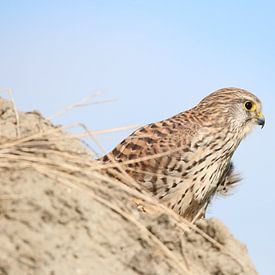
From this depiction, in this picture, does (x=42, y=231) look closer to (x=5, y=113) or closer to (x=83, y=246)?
(x=83, y=246)

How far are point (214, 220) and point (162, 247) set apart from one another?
64 cm

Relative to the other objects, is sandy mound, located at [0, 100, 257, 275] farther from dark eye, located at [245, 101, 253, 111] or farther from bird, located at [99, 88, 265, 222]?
dark eye, located at [245, 101, 253, 111]

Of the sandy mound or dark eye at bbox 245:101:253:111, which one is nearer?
the sandy mound

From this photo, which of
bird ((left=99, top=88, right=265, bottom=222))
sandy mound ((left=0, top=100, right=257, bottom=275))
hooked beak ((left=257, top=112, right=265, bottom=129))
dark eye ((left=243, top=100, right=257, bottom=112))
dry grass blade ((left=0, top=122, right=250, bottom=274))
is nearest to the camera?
sandy mound ((left=0, top=100, right=257, bottom=275))

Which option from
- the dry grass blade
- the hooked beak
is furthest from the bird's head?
the dry grass blade

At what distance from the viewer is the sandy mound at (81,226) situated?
187 inches

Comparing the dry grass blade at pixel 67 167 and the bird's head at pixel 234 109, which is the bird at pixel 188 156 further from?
the dry grass blade at pixel 67 167

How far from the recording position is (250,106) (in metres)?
10.3

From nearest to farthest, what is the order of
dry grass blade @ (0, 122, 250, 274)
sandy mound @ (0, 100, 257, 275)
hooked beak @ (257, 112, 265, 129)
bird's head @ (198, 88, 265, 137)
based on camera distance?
sandy mound @ (0, 100, 257, 275) < dry grass blade @ (0, 122, 250, 274) < bird's head @ (198, 88, 265, 137) < hooked beak @ (257, 112, 265, 129)

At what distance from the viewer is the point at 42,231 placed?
4.83 metres

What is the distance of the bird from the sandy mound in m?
2.49

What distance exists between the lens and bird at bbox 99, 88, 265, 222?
27.9ft

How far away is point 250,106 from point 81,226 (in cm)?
568

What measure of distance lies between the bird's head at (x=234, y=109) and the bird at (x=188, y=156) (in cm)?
1
